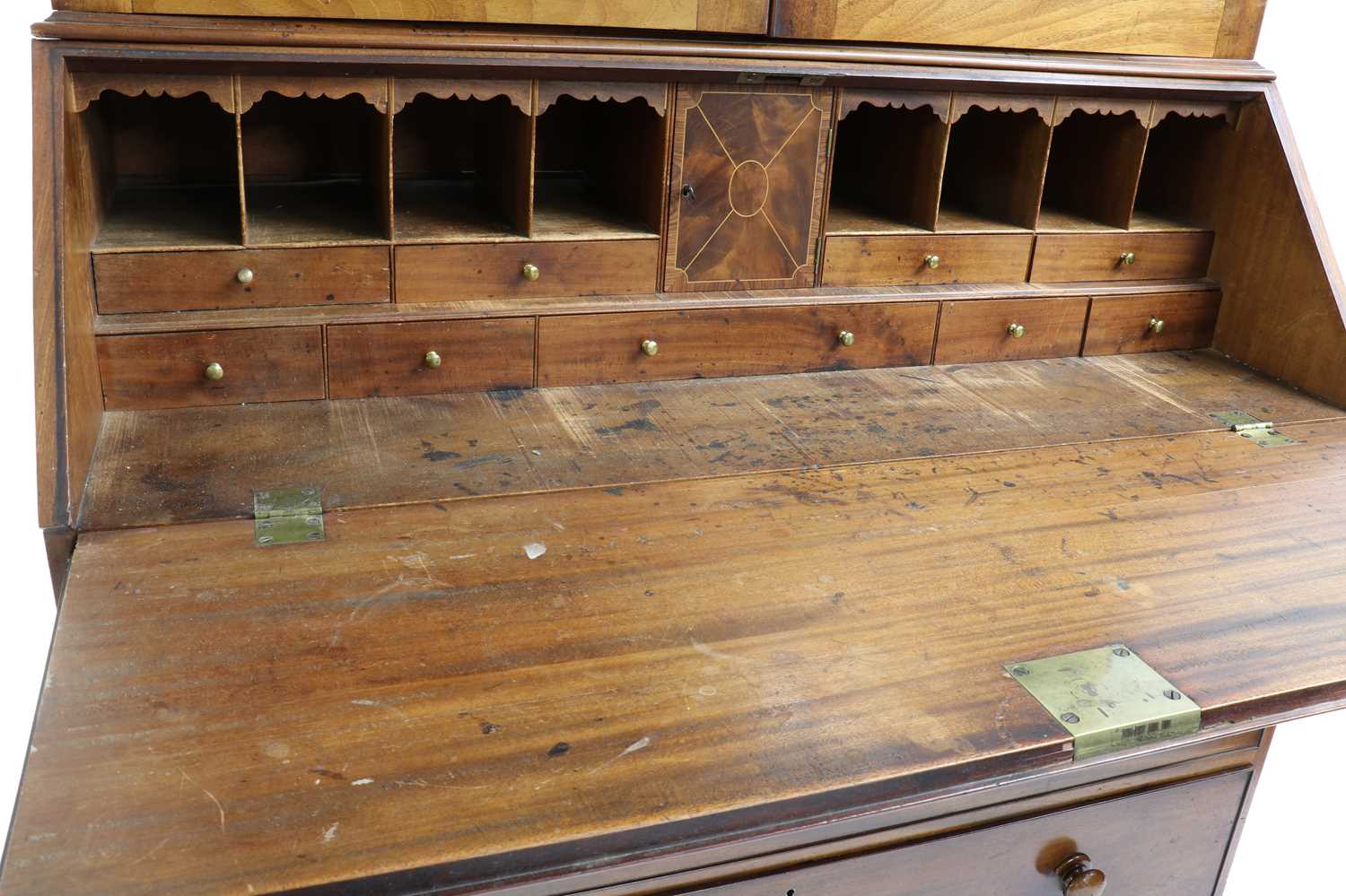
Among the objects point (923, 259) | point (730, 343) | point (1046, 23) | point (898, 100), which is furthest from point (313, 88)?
point (1046, 23)

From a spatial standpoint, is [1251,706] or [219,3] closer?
[1251,706]

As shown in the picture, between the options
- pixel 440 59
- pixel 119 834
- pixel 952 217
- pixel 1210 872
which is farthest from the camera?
pixel 952 217

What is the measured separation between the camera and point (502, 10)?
1807 millimetres

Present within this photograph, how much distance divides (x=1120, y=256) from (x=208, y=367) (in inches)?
68.0

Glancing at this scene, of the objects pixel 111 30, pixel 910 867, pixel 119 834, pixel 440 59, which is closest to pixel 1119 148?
pixel 440 59

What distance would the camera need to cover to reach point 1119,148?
238 cm

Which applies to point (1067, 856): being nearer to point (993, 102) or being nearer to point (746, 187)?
point (746, 187)

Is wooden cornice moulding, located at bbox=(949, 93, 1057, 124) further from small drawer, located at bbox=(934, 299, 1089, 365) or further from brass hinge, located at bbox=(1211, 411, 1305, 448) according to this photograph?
brass hinge, located at bbox=(1211, 411, 1305, 448)

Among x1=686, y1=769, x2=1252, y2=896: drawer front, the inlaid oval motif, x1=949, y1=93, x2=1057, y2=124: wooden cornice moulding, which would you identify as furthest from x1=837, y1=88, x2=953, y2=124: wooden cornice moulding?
x1=686, y1=769, x2=1252, y2=896: drawer front

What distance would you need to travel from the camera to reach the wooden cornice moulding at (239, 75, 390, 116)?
1754 mm

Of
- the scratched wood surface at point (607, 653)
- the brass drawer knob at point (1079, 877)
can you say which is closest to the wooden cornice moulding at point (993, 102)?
the scratched wood surface at point (607, 653)

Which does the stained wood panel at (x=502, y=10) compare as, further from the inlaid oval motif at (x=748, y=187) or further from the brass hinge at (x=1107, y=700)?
A: the brass hinge at (x=1107, y=700)

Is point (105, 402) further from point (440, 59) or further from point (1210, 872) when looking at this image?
point (1210, 872)

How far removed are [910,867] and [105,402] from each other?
1340mm
